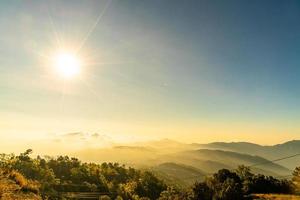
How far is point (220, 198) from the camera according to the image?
22219mm

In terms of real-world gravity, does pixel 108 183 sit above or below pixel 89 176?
below

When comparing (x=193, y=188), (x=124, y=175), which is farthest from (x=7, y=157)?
(x=124, y=175)

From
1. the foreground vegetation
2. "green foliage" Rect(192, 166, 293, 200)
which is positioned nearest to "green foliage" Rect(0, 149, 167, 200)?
the foreground vegetation

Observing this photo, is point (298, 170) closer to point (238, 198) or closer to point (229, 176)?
point (229, 176)

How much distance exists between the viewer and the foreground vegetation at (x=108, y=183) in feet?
67.0

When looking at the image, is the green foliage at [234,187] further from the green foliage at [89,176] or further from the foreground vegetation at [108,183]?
the green foliage at [89,176]

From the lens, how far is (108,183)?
12506 cm

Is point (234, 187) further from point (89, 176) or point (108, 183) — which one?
point (108, 183)

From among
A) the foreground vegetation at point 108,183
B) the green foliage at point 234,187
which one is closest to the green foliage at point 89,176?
the foreground vegetation at point 108,183

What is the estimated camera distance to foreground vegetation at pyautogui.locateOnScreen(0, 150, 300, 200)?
20.4 meters

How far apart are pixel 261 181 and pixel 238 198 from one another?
485 centimetres

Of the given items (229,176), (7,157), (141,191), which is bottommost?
(141,191)

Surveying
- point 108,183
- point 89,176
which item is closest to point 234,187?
point 89,176

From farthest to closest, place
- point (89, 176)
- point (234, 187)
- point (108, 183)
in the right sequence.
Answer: point (108, 183) < point (89, 176) < point (234, 187)
